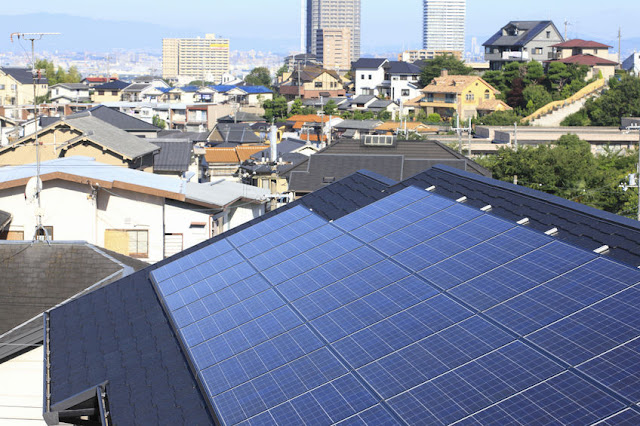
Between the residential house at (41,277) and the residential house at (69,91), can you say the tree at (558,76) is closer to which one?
the residential house at (69,91)

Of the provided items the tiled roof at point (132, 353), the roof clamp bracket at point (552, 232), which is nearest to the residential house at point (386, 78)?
the tiled roof at point (132, 353)

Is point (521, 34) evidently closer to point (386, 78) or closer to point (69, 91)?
point (386, 78)

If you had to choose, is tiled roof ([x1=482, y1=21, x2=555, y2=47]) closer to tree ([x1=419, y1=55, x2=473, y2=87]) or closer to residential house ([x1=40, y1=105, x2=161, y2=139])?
tree ([x1=419, y1=55, x2=473, y2=87])

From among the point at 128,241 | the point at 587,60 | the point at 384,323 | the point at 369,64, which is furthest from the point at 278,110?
the point at 384,323

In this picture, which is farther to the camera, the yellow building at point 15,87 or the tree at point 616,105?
the yellow building at point 15,87

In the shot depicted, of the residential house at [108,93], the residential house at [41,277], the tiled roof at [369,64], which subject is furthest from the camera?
the tiled roof at [369,64]

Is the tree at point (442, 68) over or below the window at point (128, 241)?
Result: over

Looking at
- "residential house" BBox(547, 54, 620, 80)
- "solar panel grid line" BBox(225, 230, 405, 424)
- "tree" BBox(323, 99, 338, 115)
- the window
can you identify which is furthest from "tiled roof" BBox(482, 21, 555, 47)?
"solar panel grid line" BBox(225, 230, 405, 424)
